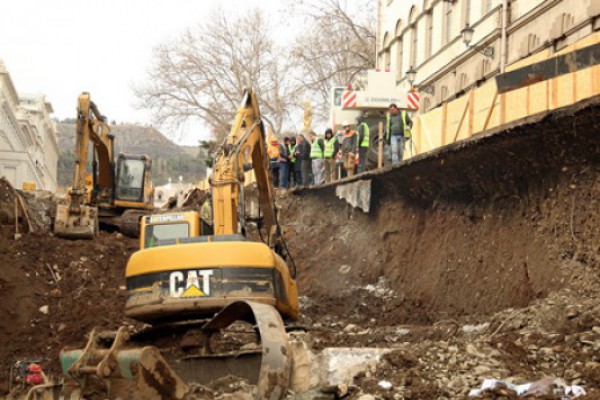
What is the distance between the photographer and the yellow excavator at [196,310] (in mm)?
8727

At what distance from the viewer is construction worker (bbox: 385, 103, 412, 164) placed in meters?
18.9

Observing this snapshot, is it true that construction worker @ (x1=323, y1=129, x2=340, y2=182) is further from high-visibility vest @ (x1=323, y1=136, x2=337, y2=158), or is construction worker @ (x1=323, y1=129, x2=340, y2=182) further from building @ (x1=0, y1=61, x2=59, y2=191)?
building @ (x1=0, y1=61, x2=59, y2=191)

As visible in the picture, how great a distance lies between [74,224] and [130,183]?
9.66 feet

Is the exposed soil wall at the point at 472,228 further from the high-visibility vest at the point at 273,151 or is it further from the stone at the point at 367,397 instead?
the stone at the point at 367,397

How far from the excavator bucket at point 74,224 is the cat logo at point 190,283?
9146 millimetres

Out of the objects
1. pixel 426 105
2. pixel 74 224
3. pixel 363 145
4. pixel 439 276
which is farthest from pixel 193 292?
pixel 426 105

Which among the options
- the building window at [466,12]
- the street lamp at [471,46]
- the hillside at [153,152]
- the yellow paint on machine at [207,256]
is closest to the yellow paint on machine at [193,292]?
the yellow paint on machine at [207,256]

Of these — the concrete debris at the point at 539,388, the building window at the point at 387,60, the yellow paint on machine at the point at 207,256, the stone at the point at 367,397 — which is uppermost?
the building window at the point at 387,60

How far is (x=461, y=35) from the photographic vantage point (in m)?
28.2

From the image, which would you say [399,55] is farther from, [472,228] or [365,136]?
[472,228]

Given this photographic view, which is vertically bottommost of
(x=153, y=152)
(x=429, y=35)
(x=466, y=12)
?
(x=466, y=12)

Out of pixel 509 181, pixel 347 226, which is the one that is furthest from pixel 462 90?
pixel 509 181

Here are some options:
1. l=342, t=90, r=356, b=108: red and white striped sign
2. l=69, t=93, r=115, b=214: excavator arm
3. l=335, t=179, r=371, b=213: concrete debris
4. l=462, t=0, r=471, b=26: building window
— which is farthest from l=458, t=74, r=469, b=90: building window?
l=69, t=93, r=115, b=214: excavator arm

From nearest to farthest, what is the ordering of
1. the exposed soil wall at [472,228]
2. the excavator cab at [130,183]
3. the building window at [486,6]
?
the exposed soil wall at [472,228]
the excavator cab at [130,183]
the building window at [486,6]
